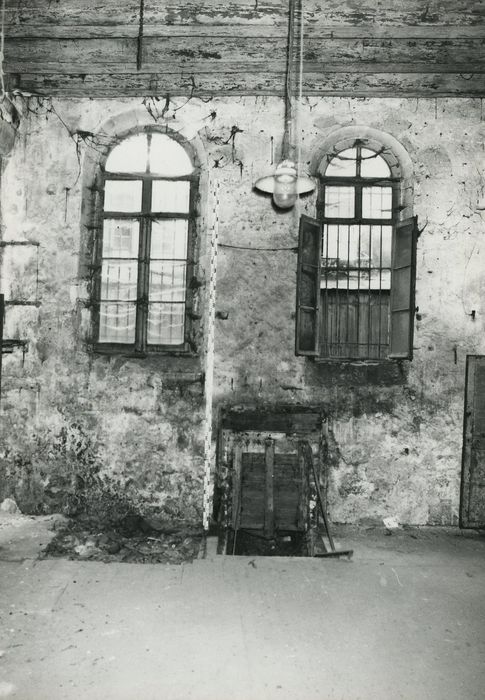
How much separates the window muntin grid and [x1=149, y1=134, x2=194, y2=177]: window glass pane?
1525 mm

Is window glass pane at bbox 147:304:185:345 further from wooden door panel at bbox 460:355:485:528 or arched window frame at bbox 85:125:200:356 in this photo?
wooden door panel at bbox 460:355:485:528

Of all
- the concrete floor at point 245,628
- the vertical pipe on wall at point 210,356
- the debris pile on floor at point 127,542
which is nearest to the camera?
the concrete floor at point 245,628

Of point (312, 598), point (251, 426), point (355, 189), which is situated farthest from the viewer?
point (355, 189)

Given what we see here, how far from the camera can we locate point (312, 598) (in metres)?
3.51

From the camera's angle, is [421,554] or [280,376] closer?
[421,554]

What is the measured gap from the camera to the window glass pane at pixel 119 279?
210 inches

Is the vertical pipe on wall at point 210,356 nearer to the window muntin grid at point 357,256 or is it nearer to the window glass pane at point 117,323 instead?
the window glass pane at point 117,323

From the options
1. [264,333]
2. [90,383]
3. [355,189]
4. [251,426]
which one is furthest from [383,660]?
[355,189]

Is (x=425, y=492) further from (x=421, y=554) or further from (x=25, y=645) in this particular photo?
(x=25, y=645)

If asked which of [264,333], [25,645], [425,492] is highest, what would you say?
[264,333]

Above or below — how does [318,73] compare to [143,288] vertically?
above

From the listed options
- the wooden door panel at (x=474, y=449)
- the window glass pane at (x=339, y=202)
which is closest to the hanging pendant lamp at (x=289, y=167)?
the window glass pane at (x=339, y=202)

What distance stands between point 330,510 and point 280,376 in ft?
4.83

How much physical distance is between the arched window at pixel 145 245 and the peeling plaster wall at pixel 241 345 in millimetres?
235
